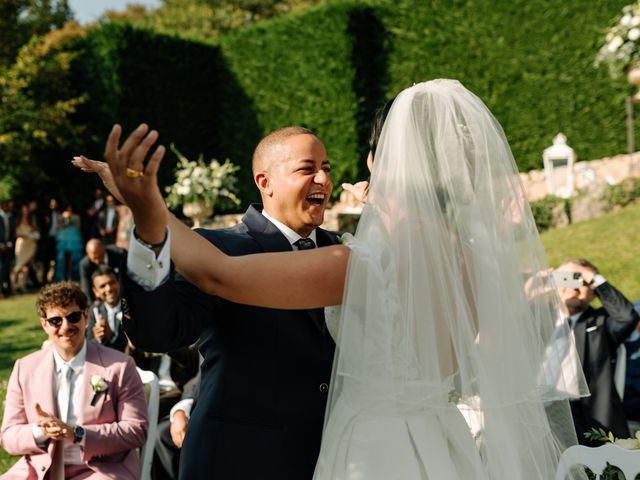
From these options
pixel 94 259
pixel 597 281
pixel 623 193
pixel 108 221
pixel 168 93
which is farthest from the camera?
pixel 168 93

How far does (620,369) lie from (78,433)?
3.56m

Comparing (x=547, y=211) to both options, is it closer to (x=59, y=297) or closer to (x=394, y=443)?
(x=59, y=297)

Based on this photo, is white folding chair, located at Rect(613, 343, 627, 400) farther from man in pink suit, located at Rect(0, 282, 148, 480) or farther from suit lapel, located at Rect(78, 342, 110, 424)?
suit lapel, located at Rect(78, 342, 110, 424)

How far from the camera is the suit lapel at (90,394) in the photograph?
13.1ft

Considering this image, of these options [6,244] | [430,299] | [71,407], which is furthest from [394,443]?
[6,244]

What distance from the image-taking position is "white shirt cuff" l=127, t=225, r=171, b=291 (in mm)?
1971

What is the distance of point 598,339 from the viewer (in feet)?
16.5

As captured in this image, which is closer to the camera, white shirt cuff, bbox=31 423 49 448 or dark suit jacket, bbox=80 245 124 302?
white shirt cuff, bbox=31 423 49 448

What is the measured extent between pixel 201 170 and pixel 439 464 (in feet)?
36.3

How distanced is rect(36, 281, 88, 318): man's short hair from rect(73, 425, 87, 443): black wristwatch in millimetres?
723

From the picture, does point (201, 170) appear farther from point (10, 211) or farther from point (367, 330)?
point (367, 330)

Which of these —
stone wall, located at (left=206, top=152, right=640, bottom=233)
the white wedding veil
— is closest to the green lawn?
stone wall, located at (left=206, top=152, right=640, bottom=233)

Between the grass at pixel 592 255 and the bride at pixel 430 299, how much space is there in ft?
19.9

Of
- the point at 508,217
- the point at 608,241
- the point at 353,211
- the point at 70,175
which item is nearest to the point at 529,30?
the point at 353,211
